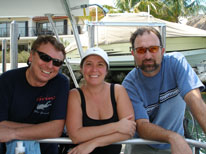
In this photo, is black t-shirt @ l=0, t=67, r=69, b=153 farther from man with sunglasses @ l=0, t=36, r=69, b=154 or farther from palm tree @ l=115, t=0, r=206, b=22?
palm tree @ l=115, t=0, r=206, b=22

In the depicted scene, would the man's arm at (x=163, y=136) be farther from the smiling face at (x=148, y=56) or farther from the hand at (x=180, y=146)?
the smiling face at (x=148, y=56)

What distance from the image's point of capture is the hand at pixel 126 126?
1.86m

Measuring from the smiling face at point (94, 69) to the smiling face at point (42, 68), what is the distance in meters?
Answer: 0.26

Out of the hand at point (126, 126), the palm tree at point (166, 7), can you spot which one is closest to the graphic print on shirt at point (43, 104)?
the hand at point (126, 126)

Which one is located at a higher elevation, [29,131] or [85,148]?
[29,131]

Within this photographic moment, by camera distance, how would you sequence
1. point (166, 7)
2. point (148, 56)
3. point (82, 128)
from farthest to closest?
point (166, 7) < point (148, 56) < point (82, 128)

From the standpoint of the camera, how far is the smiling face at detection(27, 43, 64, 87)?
202 cm

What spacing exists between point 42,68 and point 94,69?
0.45 metres

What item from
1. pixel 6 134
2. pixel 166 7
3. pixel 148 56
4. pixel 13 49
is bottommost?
pixel 6 134

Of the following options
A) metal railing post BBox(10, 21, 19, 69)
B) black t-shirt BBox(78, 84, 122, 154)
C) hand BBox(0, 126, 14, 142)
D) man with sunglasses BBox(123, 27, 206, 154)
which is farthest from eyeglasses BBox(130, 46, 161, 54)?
metal railing post BBox(10, 21, 19, 69)

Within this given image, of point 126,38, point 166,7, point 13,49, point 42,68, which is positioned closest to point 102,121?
point 42,68

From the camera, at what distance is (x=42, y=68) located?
203cm

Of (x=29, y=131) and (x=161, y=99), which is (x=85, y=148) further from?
(x=161, y=99)

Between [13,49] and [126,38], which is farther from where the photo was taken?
[126,38]
